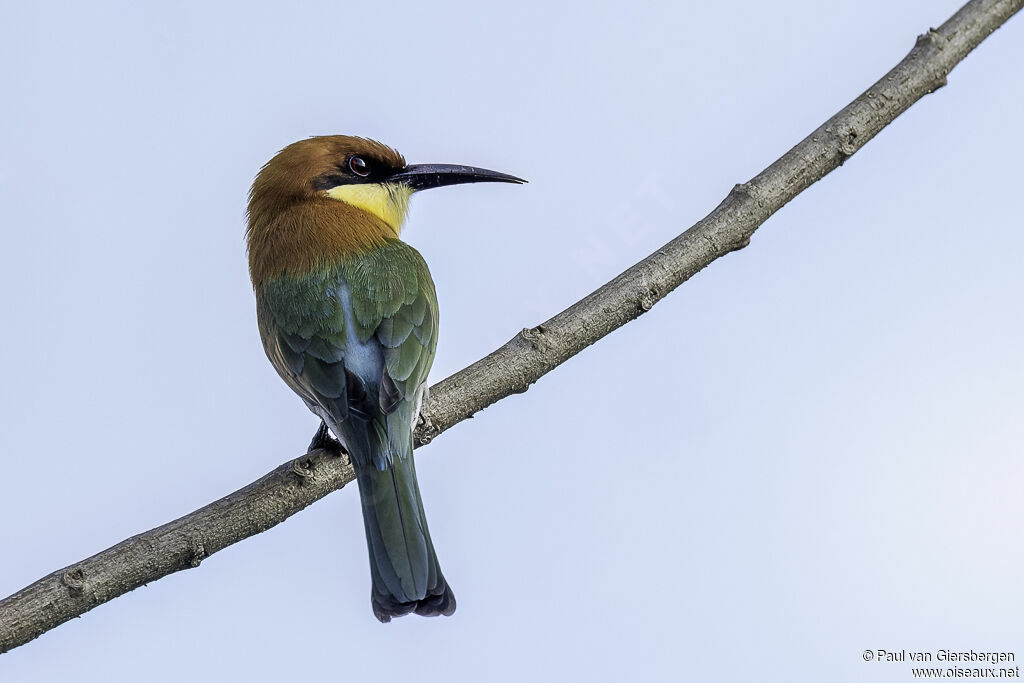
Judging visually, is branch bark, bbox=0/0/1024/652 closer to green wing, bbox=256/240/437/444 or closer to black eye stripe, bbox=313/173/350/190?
green wing, bbox=256/240/437/444

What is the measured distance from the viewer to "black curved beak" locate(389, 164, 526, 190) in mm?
4129

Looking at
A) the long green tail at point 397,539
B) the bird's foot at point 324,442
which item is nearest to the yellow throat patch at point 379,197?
the bird's foot at point 324,442

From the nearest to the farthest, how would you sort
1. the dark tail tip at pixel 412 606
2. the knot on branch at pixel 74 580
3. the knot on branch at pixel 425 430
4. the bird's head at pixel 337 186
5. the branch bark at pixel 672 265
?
the knot on branch at pixel 74 580 < the dark tail tip at pixel 412 606 < the branch bark at pixel 672 265 < the knot on branch at pixel 425 430 < the bird's head at pixel 337 186

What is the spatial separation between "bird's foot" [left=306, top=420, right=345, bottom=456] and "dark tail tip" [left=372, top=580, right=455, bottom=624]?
1.67 feet

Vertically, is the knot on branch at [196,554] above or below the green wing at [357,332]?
below

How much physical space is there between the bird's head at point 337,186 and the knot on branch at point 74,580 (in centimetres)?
141

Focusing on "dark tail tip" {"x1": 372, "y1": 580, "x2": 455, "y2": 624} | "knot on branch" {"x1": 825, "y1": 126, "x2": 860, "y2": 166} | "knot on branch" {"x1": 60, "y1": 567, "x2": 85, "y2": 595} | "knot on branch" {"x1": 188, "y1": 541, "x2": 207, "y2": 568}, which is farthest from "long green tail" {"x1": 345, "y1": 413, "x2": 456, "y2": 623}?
"knot on branch" {"x1": 825, "y1": 126, "x2": 860, "y2": 166}

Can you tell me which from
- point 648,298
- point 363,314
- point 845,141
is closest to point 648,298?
point 648,298

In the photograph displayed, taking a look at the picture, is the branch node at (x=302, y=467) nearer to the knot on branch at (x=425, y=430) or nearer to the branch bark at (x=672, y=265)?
the branch bark at (x=672, y=265)

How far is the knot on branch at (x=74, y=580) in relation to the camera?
268 centimetres

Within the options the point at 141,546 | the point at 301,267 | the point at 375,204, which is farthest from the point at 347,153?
the point at 141,546

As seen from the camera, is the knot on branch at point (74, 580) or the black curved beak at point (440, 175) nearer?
the knot on branch at point (74, 580)

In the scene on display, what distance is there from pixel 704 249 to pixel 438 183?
1.41 m

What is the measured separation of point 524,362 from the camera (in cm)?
319
